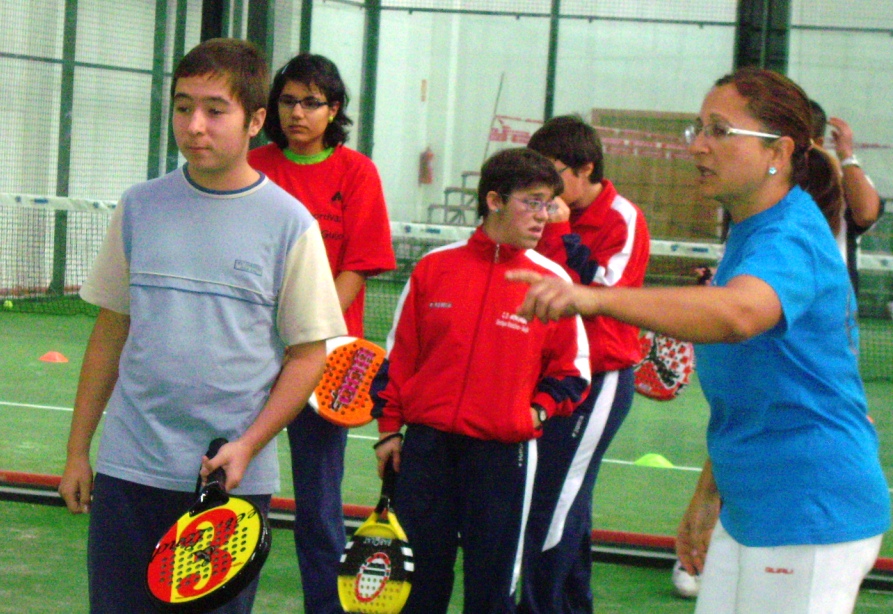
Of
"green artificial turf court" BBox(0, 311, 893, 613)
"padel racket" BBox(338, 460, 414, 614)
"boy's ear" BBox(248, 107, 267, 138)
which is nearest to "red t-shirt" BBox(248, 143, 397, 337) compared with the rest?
"padel racket" BBox(338, 460, 414, 614)

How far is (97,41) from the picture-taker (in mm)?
11516

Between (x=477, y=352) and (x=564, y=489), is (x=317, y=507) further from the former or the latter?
(x=477, y=352)

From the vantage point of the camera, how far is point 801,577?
2215 mm

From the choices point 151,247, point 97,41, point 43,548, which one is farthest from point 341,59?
point 151,247

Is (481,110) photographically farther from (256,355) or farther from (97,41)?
(256,355)

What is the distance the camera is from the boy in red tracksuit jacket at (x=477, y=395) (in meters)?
3.26

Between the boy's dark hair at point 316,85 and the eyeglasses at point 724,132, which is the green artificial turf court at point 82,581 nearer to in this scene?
the boy's dark hair at point 316,85

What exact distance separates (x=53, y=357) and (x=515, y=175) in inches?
251

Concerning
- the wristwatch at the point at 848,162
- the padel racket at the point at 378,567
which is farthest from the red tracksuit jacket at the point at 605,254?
the padel racket at the point at 378,567

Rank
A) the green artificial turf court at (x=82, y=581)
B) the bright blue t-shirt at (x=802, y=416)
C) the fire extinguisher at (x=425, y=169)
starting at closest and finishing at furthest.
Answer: the bright blue t-shirt at (x=802, y=416)
the green artificial turf court at (x=82, y=581)
the fire extinguisher at (x=425, y=169)

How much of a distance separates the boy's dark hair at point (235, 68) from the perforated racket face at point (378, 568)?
1092mm

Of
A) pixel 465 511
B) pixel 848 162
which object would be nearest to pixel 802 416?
pixel 465 511

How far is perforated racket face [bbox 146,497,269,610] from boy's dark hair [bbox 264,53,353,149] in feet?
5.65

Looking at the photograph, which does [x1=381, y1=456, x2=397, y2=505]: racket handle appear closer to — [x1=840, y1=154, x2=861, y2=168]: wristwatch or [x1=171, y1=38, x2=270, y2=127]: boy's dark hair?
[x1=171, y1=38, x2=270, y2=127]: boy's dark hair
